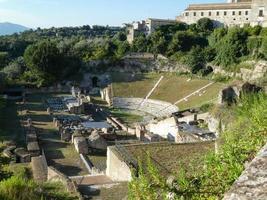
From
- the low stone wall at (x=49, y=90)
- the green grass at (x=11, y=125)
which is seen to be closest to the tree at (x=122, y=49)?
the low stone wall at (x=49, y=90)

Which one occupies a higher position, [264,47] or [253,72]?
[264,47]

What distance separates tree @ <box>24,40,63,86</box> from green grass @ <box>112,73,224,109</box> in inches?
321

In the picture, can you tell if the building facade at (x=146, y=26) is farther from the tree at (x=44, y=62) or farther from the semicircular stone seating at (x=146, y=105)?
the semicircular stone seating at (x=146, y=105)

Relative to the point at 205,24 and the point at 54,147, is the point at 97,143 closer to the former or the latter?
the point at 54,147

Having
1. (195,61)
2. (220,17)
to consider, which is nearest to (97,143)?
(195,61)

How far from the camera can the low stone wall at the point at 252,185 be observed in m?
3.05

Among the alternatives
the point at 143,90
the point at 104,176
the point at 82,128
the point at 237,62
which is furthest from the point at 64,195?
the point at 237,62

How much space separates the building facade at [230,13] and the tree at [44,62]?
3166 centimetres

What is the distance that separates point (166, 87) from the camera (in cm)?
5309

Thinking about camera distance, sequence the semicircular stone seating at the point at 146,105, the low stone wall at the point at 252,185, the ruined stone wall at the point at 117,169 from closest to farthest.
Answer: the low stone wall at the point at 252,185, the ruined stone wall at the point at 117,169, the semicircular stone seating at the point at 146,105

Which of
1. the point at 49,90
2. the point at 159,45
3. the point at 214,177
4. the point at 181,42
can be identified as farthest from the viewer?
the point at 159,45

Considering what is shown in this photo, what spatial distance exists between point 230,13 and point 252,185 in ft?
246

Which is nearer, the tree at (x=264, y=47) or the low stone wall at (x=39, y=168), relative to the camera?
the low stone wall at (x=39, y=168)

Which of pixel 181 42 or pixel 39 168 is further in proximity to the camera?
pixel 181 42
